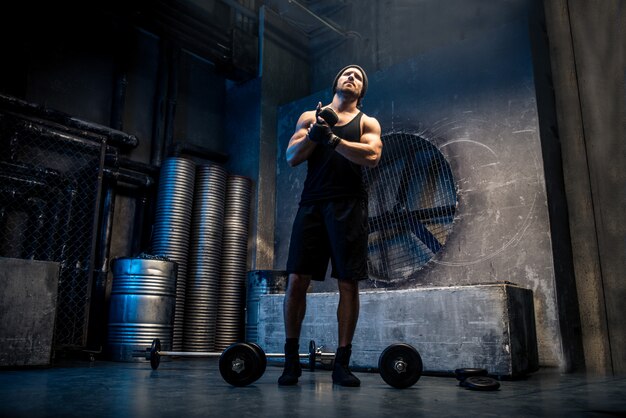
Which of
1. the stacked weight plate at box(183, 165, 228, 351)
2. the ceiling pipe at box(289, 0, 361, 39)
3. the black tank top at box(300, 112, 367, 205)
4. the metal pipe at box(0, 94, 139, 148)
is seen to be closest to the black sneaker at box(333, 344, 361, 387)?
the black tank top at box(300, 112, 367, 205)

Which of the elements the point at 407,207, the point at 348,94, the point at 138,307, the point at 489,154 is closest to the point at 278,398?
the point at 348,94

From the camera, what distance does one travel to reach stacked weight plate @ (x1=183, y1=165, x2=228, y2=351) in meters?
5.43

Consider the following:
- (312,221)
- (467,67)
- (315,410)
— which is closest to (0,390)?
(315,410)

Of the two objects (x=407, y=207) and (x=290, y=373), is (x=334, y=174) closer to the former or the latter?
(x=290, y=373)

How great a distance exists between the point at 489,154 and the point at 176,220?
3336 millimetres

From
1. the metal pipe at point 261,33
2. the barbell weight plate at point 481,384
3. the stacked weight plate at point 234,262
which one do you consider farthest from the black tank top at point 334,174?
the metal pipe at point 261,33

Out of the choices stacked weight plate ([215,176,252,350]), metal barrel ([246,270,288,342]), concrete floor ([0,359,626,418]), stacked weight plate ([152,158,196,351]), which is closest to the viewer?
concrete floor ([0,359,626,418])

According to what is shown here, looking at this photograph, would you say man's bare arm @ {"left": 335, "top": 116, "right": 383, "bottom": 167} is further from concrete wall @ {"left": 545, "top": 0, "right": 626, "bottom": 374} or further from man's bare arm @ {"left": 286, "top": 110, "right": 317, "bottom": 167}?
concrete wall @ {"left": 545, "top": 0, "right": 626, "bottom": 374}

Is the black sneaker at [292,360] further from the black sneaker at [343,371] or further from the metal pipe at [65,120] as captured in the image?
the metal pipe at [65,120]

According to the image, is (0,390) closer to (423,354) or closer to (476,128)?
(423,354)

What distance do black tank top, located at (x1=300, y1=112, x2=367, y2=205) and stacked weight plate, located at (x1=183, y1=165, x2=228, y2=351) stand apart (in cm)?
300

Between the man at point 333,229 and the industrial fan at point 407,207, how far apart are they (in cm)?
208

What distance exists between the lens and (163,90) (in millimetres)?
6160

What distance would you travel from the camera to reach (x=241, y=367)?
8.43ft
